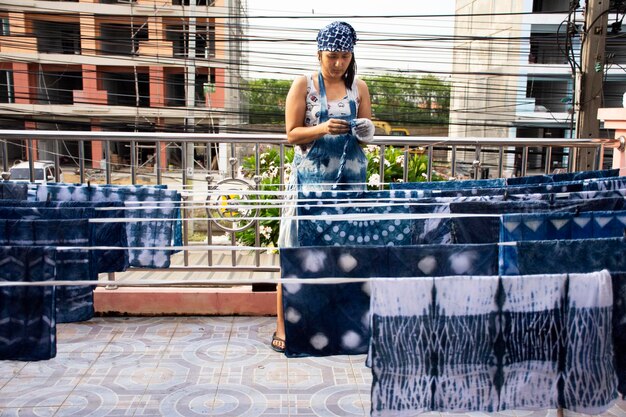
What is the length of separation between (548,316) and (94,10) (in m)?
29.4

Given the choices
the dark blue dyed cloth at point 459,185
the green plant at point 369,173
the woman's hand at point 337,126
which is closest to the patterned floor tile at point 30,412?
the woman's hand at point 337,126

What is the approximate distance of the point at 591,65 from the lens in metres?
6.29

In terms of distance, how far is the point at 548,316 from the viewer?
63.0 inches

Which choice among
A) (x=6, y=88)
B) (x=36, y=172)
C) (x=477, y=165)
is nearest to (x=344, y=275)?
(x=477, y=165)

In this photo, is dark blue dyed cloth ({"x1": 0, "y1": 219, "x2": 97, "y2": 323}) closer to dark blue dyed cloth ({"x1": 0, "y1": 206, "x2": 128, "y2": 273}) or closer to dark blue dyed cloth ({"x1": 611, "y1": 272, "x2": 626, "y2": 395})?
dark blue dyed cloth ({"x1": 0, "y1": 206, "x2": 128, "y2": 273})

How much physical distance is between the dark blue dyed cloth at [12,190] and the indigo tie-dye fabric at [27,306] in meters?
0.97

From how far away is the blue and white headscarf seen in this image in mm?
2486

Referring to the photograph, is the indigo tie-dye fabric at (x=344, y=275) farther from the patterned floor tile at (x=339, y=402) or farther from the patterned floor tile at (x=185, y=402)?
the patterned floor tile at (x=185, y=402)

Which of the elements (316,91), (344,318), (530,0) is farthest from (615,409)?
(530,0)

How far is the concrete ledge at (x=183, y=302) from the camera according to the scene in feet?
11.9

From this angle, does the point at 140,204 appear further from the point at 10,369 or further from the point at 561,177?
the point at 561,177

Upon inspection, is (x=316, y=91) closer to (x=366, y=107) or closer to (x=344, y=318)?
(x=366, y=107)

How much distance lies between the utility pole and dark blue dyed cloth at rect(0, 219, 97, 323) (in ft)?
20.2

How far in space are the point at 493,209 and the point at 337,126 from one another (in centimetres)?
Answer: 73
